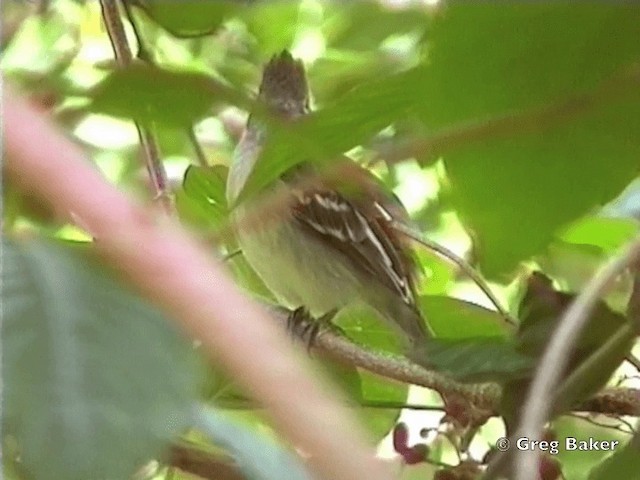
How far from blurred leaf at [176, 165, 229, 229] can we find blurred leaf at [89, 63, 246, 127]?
0.29 meters

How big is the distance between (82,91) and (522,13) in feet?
0.33

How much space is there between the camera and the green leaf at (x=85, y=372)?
0.18 meters

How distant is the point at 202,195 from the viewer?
0.55 metres

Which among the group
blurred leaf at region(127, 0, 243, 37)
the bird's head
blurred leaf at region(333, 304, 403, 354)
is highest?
the bird's head

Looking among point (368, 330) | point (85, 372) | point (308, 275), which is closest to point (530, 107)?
point (85, 372)

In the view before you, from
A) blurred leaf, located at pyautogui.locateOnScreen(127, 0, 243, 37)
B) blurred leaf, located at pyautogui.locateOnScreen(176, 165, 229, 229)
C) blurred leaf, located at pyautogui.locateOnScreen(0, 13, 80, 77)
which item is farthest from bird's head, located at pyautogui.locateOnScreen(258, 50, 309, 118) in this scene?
blurred leaf, located at pyautogui.locateOnScreen(127, 0, 243, 37)

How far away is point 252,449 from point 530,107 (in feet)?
0.39

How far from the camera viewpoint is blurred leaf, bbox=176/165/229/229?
53cm

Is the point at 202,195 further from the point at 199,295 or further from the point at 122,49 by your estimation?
the point at 199,295

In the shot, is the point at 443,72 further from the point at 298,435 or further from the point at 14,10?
the point at 14,10

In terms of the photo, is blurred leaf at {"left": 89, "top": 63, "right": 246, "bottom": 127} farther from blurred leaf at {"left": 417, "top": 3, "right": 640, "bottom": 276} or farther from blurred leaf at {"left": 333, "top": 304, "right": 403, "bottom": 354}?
blurred leaf at {"left": 333, "top": 304, "right": 403, "bottom": 354}

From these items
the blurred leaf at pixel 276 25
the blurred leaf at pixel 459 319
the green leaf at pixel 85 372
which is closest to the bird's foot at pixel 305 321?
the blurred leaf at pixel 459 319

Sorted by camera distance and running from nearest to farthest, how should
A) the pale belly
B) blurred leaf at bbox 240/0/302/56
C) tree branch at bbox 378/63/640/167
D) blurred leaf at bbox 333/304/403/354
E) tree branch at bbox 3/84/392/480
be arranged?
1. tree branch at bbox 3/84/392/480
2. tree branch at bbox 378/63/640/167
3. blurred leaf at bbox 240/0/302/56
4. blurred leaf at bbox 333/304/403/354
5. the pale belly

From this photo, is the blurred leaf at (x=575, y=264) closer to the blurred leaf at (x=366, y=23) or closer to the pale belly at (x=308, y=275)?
the blurred leaf at (x=366, y=23)
